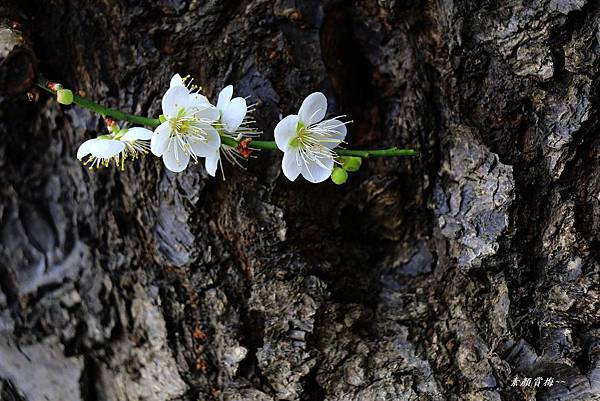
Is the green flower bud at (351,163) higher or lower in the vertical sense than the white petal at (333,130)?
lower

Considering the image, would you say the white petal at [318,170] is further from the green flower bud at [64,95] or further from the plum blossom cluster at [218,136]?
the green flower bud at [64,95]

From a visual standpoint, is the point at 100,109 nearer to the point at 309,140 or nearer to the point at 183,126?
the point at 183,126

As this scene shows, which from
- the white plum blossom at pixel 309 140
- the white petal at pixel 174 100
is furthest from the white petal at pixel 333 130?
the white petal at pixel 174 100

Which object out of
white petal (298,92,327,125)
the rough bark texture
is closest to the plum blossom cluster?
white petal (298,92,327,125)

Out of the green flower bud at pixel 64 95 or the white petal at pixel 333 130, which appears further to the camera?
the white petal at pixel 333 130

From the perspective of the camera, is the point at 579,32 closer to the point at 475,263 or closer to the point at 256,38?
the point at 475,263

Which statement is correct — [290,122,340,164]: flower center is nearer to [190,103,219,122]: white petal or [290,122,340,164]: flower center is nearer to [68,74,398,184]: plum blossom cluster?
[68,74,398,184]: plum blossom cluster

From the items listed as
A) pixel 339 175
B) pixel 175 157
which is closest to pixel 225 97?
pixel 175 157
